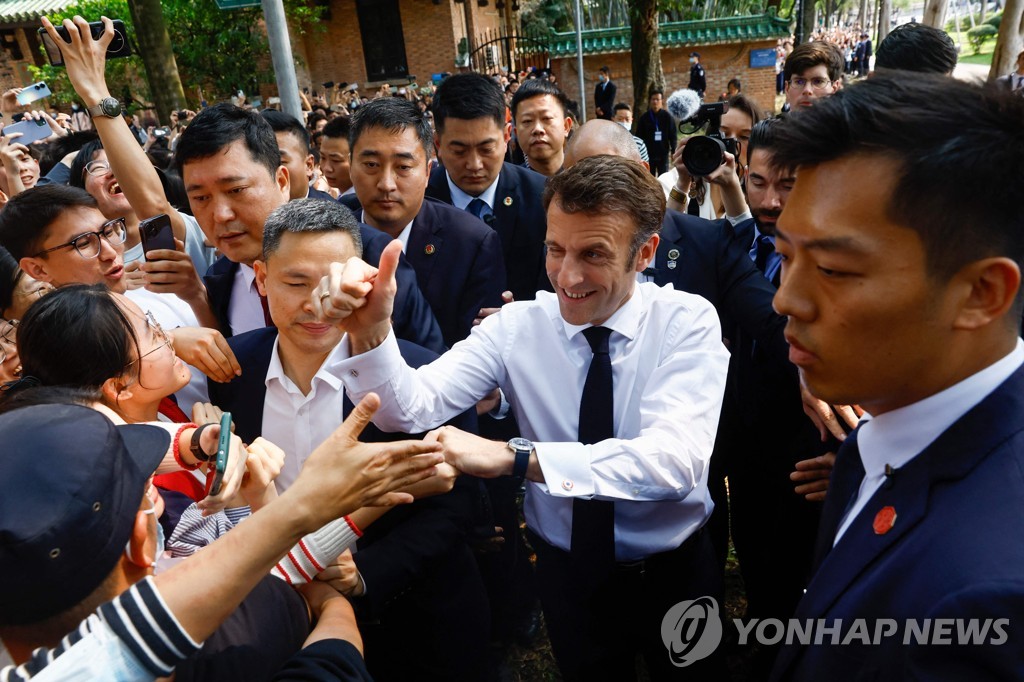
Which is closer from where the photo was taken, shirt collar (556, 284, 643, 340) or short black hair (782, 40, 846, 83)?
shirt collar (556, 284, 643, 340)

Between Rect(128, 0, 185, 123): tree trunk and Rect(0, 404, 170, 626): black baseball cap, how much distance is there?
10800mm

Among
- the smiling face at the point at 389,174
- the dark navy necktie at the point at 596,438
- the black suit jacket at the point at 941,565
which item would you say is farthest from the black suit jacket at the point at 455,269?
the black suit jacket at the point at 941,565

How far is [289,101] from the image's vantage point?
4.03 m

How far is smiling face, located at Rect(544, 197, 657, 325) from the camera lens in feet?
6.52

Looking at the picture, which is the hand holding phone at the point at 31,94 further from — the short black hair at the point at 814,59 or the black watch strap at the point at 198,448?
the short black hair at the point at 814,59

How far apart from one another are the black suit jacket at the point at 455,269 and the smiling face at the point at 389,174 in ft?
0.34

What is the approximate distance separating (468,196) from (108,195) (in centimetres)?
185

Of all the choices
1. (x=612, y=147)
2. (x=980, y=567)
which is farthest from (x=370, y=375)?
(x=612, y=147)

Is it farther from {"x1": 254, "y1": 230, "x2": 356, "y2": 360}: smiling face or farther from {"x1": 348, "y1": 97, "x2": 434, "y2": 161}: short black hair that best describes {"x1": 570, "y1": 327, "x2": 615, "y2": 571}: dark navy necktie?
{"x1": 348, "y1": 97, "x2": 434, "y2": 161}: short black hair

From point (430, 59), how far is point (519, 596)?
2133 cm

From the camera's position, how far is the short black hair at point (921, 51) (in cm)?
354

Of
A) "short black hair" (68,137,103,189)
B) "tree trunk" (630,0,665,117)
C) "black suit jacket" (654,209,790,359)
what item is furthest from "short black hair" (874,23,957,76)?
"tree trunk" (630,0,665,117)

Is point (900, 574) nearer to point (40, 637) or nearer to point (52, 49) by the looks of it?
point (40, 637)

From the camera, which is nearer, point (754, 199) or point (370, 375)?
point (370, 375)
